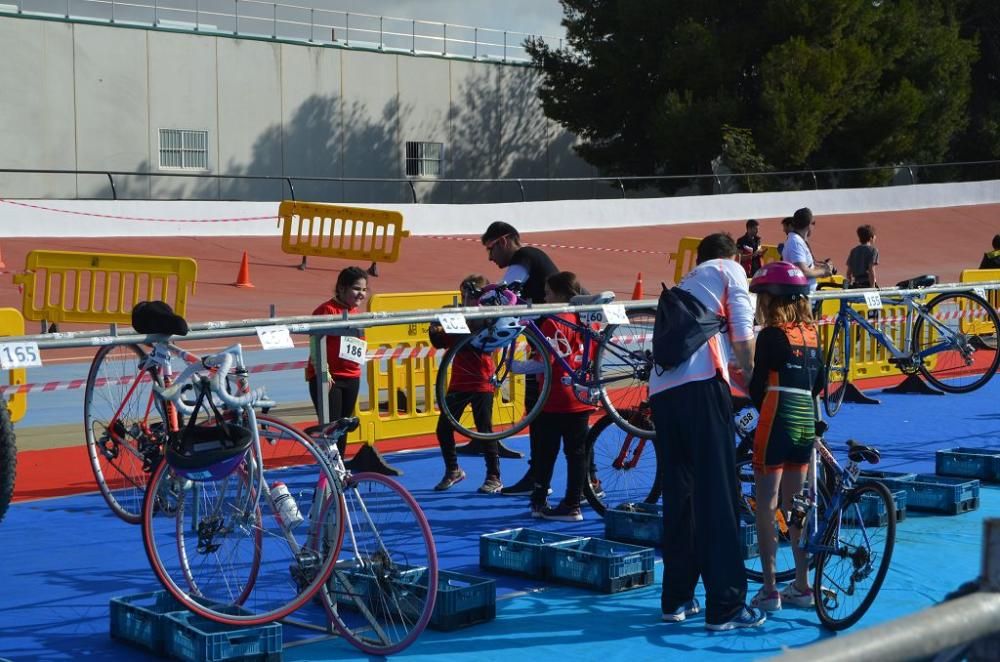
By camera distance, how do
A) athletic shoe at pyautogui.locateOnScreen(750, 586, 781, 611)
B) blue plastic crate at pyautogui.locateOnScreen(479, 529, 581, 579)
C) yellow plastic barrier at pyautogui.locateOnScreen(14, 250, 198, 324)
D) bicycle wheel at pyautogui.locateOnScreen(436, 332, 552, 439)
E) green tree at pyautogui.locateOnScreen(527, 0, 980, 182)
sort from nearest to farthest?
1. athletic shoe at pyautogui.locateOnScreen(750, 586, 781, 611)
2. blue plastic crate at pyautogui.locateOnScreen(479, 529, 581, 579)
3. bicycle wheel at pyautogui.locateOnScreen(436, 332, 552, 439)
4. yellow plastic barrier at pyautogui.locateOnScreen(14, 250, 198, 324)
5. green tree at pyautogui.locateOnScreen(527, 0, 980, 182)

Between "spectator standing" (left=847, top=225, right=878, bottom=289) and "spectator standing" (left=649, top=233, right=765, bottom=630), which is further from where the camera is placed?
"spectator standing" (left=847, top=225, right=878, bottom=289)

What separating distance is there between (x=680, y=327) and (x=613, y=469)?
302 centimetres

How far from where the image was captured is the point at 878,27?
4797 cm

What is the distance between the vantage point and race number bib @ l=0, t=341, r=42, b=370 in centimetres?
624

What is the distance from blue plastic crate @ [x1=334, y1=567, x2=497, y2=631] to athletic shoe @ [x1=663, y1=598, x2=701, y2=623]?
35.7 inches

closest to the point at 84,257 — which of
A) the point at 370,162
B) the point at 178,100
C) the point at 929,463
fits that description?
the point at 929,463

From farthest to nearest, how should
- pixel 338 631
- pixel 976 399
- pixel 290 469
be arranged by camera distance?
pixel 976 399
pixel 290 469
pixel 338 631

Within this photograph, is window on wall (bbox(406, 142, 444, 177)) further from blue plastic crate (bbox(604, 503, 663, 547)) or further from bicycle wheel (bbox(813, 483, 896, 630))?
bicycle wheel (bbox(813, 483, 896, 630))

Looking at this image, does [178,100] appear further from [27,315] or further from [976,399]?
[976,399]

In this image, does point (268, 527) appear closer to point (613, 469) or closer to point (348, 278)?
point (613, 469)

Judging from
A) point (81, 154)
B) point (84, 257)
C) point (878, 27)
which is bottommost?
point (84, 257)

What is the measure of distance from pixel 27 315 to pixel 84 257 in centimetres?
116

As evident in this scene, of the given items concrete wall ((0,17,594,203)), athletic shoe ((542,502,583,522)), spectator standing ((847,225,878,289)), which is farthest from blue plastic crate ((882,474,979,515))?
concrete wall ((0,17,594,203))

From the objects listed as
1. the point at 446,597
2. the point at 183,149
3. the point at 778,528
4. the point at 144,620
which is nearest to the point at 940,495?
the point at 778,528
